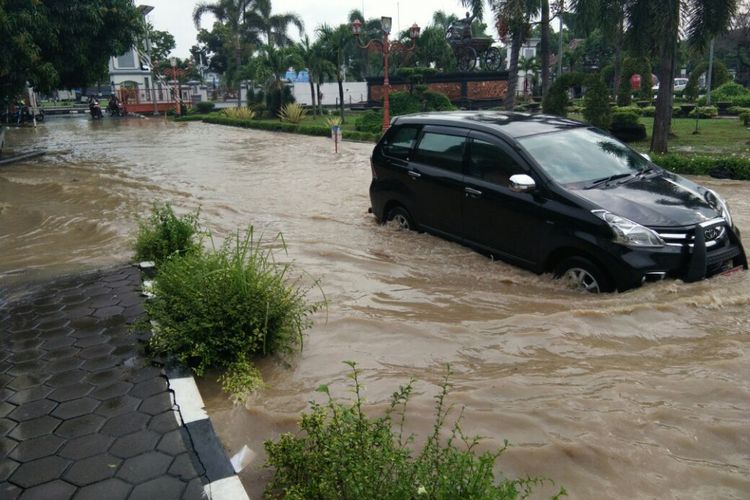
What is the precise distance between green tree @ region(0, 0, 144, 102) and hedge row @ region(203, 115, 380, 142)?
819cm

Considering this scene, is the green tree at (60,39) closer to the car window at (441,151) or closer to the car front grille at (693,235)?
the car window at (441,151)

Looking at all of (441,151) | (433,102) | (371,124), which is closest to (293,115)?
(371,124)

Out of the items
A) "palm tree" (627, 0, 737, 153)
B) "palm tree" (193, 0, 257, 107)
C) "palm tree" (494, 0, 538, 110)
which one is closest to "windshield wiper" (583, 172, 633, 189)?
"palm tree" (627, 0, 737, 153)

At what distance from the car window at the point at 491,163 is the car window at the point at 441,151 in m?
0.20

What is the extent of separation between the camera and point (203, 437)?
3361mm

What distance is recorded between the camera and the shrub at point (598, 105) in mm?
17469

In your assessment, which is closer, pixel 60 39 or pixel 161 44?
pixel 60 39

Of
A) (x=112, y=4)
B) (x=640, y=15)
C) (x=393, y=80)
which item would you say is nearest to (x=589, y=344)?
(x=640, y=15)

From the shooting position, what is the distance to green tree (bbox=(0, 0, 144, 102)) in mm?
15430

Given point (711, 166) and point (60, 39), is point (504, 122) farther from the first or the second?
point (60, 39)

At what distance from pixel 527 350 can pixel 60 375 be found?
3319 millimetres

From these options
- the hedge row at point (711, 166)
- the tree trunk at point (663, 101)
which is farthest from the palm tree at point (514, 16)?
the hedge row at point (711, 166)

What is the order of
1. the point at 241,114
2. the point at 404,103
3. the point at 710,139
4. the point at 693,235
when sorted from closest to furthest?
1. the point at 693,235
2. the point at 710,139
3. the point at 404,103
4. the point at 241,114

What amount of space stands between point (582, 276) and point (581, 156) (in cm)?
143
